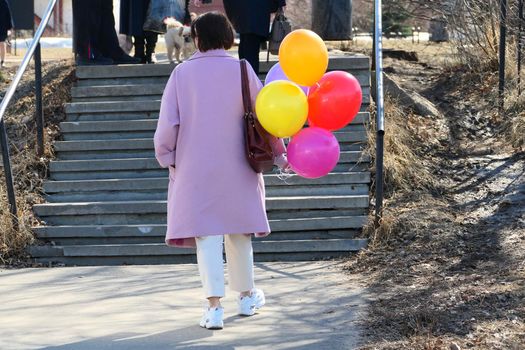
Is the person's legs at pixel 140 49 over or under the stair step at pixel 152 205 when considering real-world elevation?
over

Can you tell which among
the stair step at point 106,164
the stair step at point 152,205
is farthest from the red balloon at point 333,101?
the stair step at point 106,164

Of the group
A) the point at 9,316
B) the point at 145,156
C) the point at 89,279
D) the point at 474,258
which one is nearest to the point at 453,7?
the point at 145,156

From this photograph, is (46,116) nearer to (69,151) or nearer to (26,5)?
(69,151)

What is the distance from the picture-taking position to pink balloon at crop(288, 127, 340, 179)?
206 inches

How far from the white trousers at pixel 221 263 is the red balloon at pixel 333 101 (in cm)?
76

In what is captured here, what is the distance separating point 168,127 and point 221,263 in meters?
0.76

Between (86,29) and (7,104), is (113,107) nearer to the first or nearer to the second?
(86,29)

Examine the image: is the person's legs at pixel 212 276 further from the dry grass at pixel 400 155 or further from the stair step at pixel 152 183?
the dry grass at pixel 400 155

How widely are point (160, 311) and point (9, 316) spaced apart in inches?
32.8

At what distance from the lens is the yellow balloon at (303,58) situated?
5.32 m

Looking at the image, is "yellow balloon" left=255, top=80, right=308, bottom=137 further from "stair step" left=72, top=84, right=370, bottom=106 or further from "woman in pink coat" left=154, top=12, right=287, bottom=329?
"stair step" left=72, top=84, right=370, bottom=106

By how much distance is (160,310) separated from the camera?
5629 millimetres

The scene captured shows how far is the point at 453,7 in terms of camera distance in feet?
33.9

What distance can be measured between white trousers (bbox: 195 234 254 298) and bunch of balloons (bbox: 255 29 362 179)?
0.51 meters
